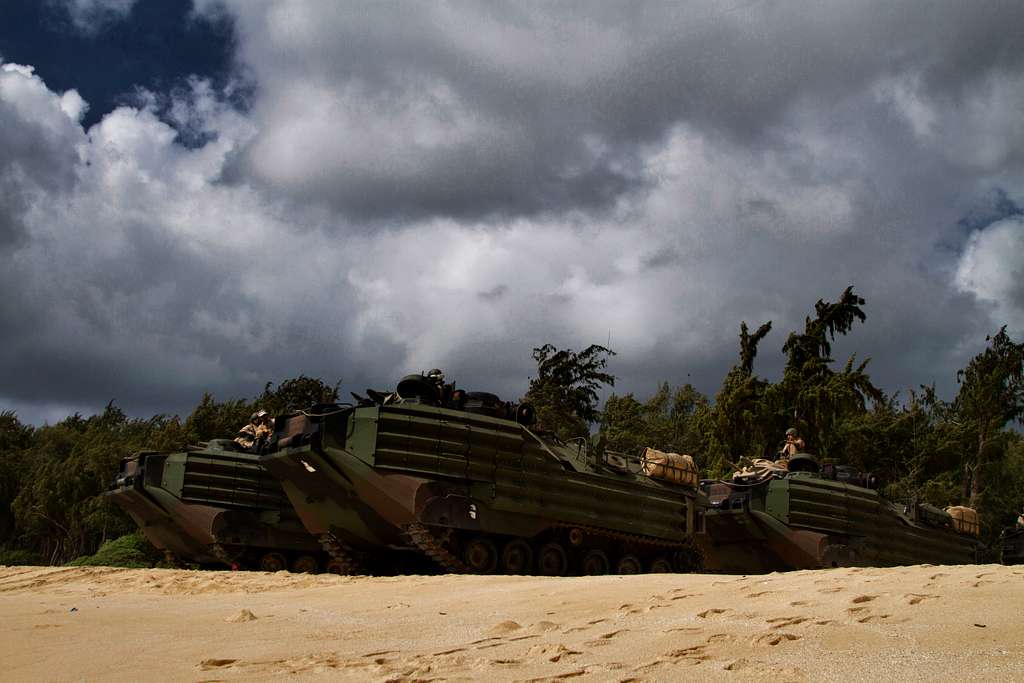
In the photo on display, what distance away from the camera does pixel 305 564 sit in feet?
69.2

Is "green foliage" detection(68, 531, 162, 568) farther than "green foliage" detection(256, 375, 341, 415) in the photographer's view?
No

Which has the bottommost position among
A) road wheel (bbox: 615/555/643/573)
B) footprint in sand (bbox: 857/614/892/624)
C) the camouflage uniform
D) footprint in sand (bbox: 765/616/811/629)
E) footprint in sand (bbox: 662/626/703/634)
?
Answer: footprint in sand (bbox: 662/626/703/634)

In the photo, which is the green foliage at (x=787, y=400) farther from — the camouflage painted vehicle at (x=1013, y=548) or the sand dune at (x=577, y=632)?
the sand dune at (x=577, y=632)

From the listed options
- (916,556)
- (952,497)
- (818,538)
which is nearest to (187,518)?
(818,538)

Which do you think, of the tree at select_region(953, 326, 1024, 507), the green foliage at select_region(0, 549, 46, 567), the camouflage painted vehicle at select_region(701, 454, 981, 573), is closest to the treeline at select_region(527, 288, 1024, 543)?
the tree at select_region(953, 326, 1024, 507)

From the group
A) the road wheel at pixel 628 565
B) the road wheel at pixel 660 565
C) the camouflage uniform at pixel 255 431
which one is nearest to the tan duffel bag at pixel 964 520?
the road wheel at pixel 660 565

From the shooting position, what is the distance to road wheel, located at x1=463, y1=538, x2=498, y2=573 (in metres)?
16.7

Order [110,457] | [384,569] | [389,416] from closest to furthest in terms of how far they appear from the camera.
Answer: [389,416]
[384,569]
[110,457]

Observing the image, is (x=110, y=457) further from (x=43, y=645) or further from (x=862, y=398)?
(x=43, y=645)

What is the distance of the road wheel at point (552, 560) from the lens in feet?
58.1

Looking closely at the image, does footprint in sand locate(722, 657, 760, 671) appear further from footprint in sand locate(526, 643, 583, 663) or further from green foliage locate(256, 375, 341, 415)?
green foliage locate(256, 375, 341, 415)

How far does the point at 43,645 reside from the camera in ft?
26.3

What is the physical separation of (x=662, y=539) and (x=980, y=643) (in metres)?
13.7

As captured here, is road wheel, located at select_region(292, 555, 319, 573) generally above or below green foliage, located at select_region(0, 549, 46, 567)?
above
